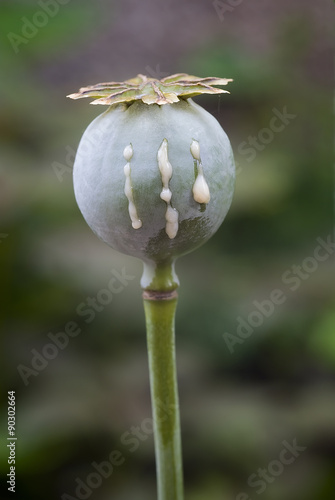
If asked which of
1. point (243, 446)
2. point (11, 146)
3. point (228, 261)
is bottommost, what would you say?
point (243, 446)

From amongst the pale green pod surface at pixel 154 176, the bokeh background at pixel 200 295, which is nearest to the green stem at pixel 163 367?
the pale green pod surface at pixel 154 176

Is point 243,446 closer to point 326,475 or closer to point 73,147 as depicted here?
point 326,475

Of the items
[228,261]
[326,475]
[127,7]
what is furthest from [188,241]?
[127,7]

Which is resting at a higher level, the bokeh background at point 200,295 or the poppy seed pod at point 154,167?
the bokeh background at point 200,295

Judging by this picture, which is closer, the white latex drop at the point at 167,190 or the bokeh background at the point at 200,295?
the white latex drop at the point at 167,190

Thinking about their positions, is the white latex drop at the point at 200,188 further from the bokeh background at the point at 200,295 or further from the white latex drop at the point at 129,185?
the bokeh background at the point at 200,295

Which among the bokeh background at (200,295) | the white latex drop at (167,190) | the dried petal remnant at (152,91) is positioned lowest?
the white latex drop at (167,190)
